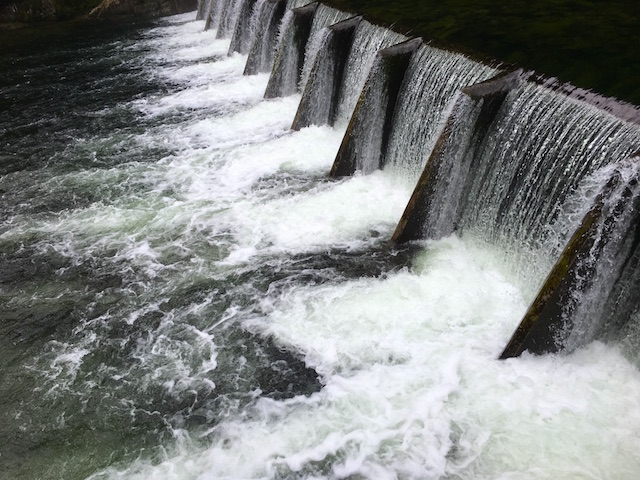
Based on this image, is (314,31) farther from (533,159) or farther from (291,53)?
(533,159)

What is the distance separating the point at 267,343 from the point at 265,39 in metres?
14.2

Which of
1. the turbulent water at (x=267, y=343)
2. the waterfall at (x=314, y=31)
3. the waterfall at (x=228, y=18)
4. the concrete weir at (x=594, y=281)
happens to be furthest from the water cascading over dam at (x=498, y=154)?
the waterfall at (x=228, y=18)

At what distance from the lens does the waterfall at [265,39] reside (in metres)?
18.0

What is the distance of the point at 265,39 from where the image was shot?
1805 centimetres

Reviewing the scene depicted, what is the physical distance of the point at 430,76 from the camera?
Result: 392 inches

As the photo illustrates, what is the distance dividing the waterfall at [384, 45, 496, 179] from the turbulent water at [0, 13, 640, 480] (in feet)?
2.41

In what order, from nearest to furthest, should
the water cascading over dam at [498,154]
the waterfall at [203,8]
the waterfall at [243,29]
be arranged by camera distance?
the water cascading over dam at [498,154] < the waterfall at [243,29] < the waterfall at [203,8]

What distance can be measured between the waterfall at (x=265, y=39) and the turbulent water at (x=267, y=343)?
691cm

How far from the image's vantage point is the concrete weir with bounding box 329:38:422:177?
1045 cm

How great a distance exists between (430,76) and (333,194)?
309 centimetres

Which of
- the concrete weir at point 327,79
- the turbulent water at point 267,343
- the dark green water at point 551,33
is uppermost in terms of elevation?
the dark green water at point 551,33

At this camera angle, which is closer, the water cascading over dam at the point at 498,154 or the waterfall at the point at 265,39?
the water cascading over dam at the point at 498,154

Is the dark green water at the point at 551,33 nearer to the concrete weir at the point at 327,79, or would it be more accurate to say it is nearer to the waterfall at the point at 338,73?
the waterfall at the point at 338,73

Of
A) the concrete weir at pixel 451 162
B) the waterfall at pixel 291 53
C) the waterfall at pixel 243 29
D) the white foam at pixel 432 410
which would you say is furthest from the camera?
the waterfall at pixel 243 29
